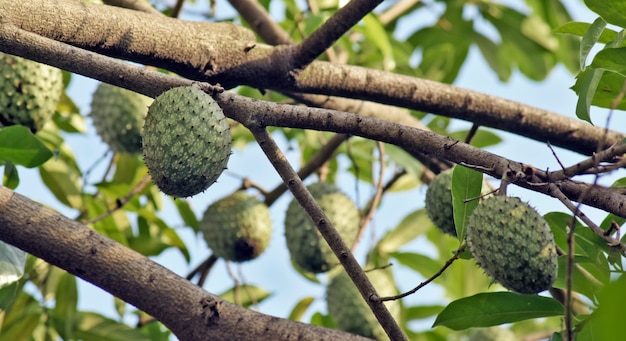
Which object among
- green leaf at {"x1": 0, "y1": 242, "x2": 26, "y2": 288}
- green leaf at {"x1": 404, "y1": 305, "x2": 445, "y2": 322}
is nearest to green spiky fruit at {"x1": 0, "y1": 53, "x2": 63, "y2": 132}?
green leaf at {"x1": 0, "y1": 242, "x2": 26, "y2": 288}

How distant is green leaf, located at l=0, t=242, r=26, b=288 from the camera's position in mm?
2402

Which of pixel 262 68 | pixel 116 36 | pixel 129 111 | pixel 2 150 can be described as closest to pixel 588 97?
pixel 262 68

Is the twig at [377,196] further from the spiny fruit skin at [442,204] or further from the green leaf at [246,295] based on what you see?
the green leaf at [246,295]

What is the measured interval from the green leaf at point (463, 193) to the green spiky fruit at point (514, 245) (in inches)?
6.5

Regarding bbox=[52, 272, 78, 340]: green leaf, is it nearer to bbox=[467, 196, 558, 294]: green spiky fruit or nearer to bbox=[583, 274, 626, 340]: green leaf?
bbox=[467, 196, 558, 294]: green spiky fruit

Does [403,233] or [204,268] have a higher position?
[403,233]

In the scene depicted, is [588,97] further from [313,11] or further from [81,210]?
[81,210]

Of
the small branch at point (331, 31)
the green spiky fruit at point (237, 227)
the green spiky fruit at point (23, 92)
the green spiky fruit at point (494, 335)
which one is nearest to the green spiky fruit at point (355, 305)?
the green spiky fruit at point (237, 227)

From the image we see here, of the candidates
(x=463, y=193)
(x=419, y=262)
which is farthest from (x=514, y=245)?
(x=419, y=262)

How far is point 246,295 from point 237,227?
1.66ft

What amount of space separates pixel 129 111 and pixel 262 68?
88 centimetres

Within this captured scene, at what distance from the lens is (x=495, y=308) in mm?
2143

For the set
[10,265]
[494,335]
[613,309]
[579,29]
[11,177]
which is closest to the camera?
[613,309]

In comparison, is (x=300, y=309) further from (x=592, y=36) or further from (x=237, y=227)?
(x=592, y=36)
